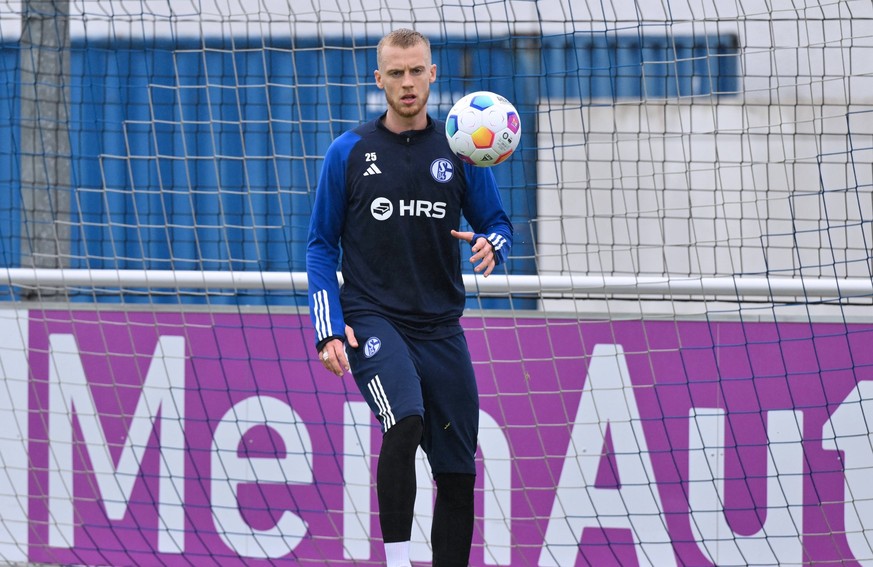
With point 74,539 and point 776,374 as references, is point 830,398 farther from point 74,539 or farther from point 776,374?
point 74,539

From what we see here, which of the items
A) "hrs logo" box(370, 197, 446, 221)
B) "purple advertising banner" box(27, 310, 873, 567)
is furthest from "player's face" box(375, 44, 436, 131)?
"purple advertising banner" box(27, 310, 873, 567)

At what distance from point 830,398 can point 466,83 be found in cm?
368

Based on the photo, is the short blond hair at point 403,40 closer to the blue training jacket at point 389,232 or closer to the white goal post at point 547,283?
the blue training jacket at point 389,232

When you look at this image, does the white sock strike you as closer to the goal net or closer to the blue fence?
the goal net

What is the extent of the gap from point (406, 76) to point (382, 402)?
112 cm

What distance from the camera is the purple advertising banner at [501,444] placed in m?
5.85

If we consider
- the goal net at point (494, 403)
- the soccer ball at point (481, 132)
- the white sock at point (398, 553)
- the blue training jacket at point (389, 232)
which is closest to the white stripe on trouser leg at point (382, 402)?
the blue training jacket at point (389, 232)

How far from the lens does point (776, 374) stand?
5.84 meters

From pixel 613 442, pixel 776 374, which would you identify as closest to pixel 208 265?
pixel 613 442

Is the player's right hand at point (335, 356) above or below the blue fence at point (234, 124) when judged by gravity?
below

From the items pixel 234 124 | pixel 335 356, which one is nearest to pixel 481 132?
pixel 335 356

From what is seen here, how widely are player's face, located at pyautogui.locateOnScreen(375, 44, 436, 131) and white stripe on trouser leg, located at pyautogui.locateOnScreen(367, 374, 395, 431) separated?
953 mm

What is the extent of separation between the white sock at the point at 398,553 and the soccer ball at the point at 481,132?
1.34 m

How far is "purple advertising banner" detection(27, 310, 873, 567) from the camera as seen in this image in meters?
5.85
